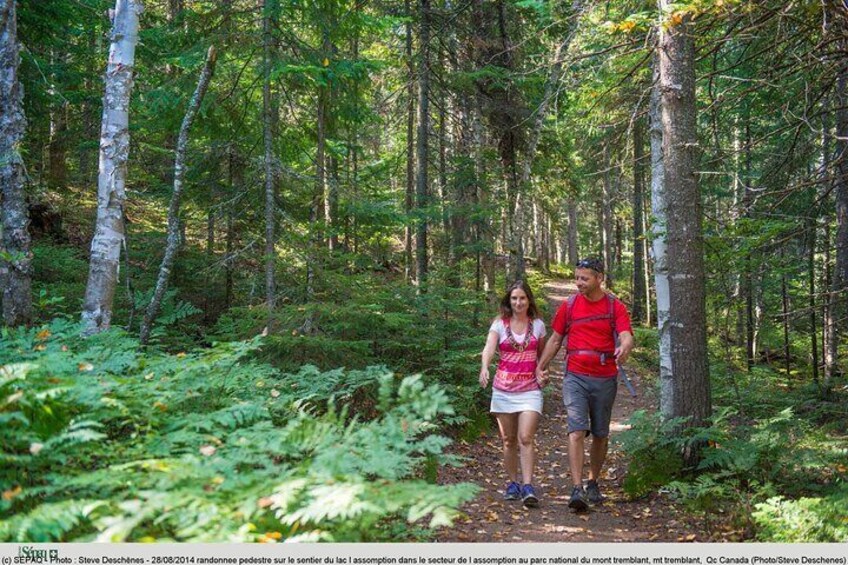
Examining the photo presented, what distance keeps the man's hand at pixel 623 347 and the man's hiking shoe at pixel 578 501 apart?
1.30m

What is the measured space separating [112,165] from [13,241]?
1607 millimetres

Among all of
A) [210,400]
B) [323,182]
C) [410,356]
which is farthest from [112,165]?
[410,356]

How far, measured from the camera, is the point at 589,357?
5586mm

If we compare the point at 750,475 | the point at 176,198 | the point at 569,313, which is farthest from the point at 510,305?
the point at 176,198

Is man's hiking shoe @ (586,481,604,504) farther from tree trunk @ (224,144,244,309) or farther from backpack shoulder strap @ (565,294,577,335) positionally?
tree trunk @ (224,144,244,309)

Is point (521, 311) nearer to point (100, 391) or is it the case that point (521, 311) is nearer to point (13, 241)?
point (100, 391)

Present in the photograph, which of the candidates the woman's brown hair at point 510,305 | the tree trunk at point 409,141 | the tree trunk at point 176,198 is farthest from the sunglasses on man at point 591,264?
Result: the tree trunk at point 409,141

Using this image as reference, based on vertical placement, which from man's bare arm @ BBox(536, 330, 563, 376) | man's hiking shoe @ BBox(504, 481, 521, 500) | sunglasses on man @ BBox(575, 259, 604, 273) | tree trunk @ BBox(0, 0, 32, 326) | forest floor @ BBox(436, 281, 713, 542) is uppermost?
tree trunk @ BBox(0, 0, 32, 326)

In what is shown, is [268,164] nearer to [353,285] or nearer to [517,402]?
[353,285]

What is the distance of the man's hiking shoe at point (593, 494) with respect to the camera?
5.82 metres

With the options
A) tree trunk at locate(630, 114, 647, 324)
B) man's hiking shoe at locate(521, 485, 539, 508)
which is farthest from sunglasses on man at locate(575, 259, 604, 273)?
tree trunk at locate(630, 114, 647, 324)

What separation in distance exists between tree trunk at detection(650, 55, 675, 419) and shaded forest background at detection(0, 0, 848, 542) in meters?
0.08

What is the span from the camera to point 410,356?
30.9 ft

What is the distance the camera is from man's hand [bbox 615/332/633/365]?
5348mm
